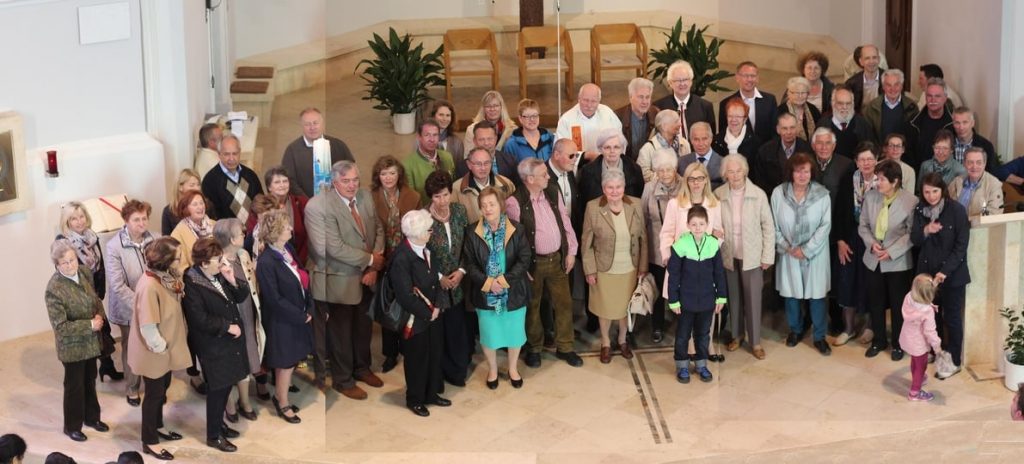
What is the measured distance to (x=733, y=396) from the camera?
35.7ft

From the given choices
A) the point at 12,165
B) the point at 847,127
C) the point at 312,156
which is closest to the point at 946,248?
the point at 847,127

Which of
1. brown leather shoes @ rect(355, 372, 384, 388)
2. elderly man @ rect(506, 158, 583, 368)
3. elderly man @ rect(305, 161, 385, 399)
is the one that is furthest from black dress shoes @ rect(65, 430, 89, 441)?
elderly man @ rect(506, 158, 583, 368)

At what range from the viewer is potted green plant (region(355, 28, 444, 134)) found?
1470 cm

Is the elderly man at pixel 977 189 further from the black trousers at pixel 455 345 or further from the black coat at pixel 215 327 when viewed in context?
the black coat at pixel 215 327

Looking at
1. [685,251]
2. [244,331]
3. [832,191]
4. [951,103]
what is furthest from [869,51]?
[244,331]

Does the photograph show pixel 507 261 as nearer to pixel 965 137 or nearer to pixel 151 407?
pixel 151 407

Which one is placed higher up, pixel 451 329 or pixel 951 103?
pixel 951 103

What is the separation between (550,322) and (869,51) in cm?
326

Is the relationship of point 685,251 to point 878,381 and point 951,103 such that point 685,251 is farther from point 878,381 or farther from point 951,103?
point 951,103

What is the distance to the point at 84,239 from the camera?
33.9ft

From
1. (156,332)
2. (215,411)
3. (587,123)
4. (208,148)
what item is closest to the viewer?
(156,332)

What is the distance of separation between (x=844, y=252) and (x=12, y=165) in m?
5.44

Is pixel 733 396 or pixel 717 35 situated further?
pixel 717 35

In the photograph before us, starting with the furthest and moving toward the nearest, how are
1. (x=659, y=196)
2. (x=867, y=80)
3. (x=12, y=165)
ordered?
1. (x=867, y=80)
2. (x=659, y=196)
3. (x=12, y=165)
